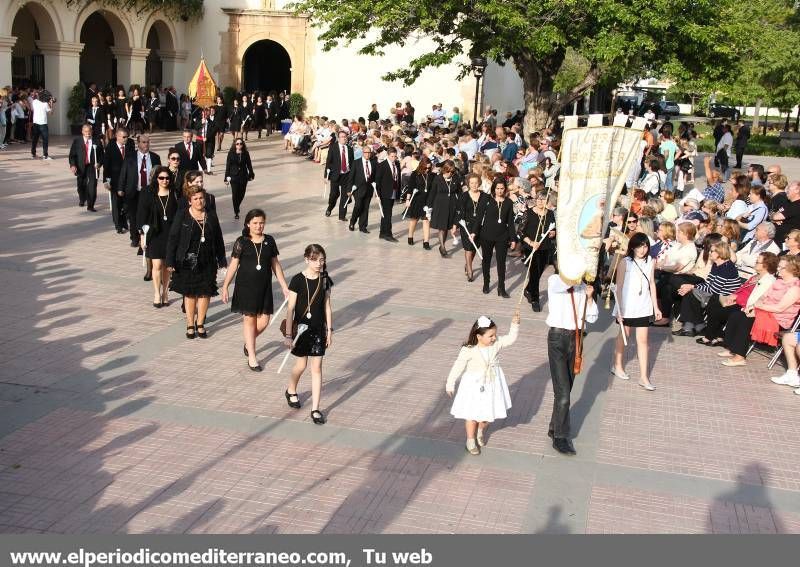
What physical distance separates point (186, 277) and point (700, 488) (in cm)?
567

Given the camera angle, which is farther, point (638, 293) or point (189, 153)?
point (189, 153)

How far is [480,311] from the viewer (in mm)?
12305

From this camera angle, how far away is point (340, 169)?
18.1m

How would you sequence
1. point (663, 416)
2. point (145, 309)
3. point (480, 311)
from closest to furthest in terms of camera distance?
point (663, 416)
point (145, 309)
point (480, 311)

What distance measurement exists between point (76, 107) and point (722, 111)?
142 ft

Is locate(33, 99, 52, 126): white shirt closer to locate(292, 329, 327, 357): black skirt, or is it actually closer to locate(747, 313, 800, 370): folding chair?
locate(292, 329, 327, 357): black skirt

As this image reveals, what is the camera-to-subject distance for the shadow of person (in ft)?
22.5

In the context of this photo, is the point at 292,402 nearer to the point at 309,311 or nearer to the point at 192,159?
the point at 309,311

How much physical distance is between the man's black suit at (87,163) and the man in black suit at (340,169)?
4.26 meters

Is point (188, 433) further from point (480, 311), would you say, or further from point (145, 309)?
point (480, 311)

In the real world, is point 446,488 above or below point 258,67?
below

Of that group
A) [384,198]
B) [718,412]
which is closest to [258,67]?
[384,198]

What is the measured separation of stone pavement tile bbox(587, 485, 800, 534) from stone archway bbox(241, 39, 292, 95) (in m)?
31.1

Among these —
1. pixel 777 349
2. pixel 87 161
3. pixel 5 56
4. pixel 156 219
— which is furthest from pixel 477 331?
pixel 5 56
